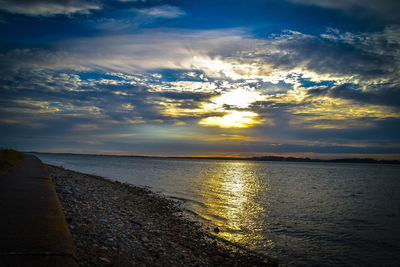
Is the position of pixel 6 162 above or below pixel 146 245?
above

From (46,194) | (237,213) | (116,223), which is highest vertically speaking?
(46,194)

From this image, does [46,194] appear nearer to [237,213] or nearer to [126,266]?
[126,266]

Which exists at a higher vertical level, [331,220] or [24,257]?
[24,257]

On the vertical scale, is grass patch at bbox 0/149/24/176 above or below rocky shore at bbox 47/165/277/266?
above

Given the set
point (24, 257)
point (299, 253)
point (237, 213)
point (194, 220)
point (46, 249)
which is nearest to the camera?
point (24, 257)

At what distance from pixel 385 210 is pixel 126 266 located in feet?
74.8

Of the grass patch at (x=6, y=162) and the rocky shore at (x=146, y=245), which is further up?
the grass patch at (x=6, y=162)

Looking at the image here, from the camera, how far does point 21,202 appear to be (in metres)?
7.35

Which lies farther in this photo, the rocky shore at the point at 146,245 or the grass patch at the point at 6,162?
the grass patch at the point at 6,162

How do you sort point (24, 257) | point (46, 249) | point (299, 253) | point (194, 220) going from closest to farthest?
point (24, 257)
point (46, 249)
point (299, 253)
point (194, 220)

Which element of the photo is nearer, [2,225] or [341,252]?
[2,225]

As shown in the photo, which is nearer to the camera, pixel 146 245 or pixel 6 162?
pixel 146 245

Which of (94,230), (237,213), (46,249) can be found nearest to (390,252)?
(237,213)

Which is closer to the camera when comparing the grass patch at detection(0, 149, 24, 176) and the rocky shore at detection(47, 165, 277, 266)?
the rocky shore at detection(47, 165, 277, 266)
